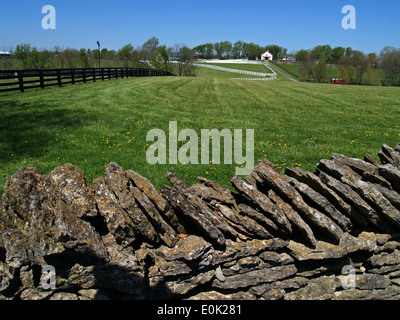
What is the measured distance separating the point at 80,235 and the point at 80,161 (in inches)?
182

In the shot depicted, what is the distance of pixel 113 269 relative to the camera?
11.3 feet

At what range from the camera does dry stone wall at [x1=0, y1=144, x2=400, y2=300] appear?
3.38 m

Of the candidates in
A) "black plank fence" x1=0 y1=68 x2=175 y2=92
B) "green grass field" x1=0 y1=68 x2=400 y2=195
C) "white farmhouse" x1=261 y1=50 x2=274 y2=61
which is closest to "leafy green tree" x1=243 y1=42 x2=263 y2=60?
"white farmhouse" x1=261 y1=50 x2=274 y2=61

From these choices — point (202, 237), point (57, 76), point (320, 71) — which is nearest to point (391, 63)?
point (320, 71)

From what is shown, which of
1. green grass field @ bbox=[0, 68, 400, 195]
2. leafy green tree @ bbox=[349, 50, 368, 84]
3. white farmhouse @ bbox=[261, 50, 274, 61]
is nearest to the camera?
green grass field @ bbox=[0, 68, 400, 195]

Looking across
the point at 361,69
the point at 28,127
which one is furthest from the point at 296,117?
the point at 361,69

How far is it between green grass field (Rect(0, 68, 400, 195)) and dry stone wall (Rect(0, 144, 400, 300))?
255 cm

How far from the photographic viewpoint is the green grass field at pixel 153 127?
7625 mm

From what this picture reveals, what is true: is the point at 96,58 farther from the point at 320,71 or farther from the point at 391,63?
the point at 391,63

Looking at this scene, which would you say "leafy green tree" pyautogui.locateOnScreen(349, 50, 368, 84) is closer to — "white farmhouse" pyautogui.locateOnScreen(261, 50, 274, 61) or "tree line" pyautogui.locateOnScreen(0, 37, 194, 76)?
"tree line" pyautogui.locateOnScreen(0, 37, 194, 76)

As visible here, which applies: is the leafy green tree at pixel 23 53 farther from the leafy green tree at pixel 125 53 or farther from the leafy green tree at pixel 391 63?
the leafy green tree at pixel 391 63

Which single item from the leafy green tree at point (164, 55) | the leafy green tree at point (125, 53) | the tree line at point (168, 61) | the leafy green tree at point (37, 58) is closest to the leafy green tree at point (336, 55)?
the tree line at point (168, 61)

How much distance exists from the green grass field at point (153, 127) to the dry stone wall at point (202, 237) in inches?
100
